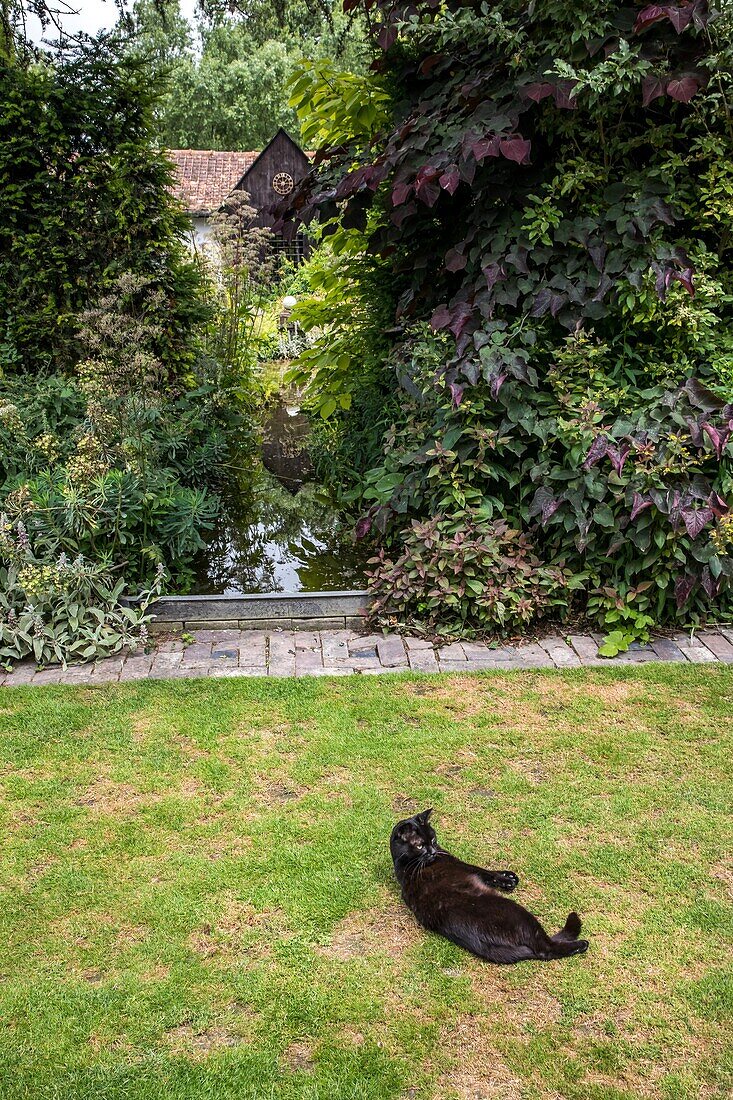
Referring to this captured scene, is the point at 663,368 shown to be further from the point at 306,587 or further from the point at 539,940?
the point at 539,940

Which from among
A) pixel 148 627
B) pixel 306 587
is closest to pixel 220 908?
pixel 148 627

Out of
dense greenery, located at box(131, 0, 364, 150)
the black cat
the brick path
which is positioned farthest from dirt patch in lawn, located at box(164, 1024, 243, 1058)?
dense greenery, located at box(131, 0, 364, 150)

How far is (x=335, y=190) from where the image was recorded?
199 inches

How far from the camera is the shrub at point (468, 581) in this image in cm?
472

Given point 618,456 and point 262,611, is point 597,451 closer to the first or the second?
point 618,456

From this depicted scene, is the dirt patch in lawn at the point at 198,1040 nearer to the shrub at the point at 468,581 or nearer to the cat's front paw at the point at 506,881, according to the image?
the cat's front paw at the point at 506,881

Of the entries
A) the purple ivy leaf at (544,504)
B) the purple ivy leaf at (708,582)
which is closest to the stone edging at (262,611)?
the purple ivy leaf at (544,504)

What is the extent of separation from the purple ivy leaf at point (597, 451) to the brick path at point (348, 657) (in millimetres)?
973

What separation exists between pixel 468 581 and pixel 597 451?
95cm

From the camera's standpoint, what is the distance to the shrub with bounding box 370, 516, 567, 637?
4.72 m

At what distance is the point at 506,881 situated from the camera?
9.23 ft

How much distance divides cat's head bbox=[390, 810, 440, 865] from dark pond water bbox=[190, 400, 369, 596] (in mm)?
2551

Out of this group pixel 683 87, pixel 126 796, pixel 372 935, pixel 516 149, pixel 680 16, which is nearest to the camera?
pixel 372 935

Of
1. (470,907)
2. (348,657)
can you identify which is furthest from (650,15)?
(470,907)
